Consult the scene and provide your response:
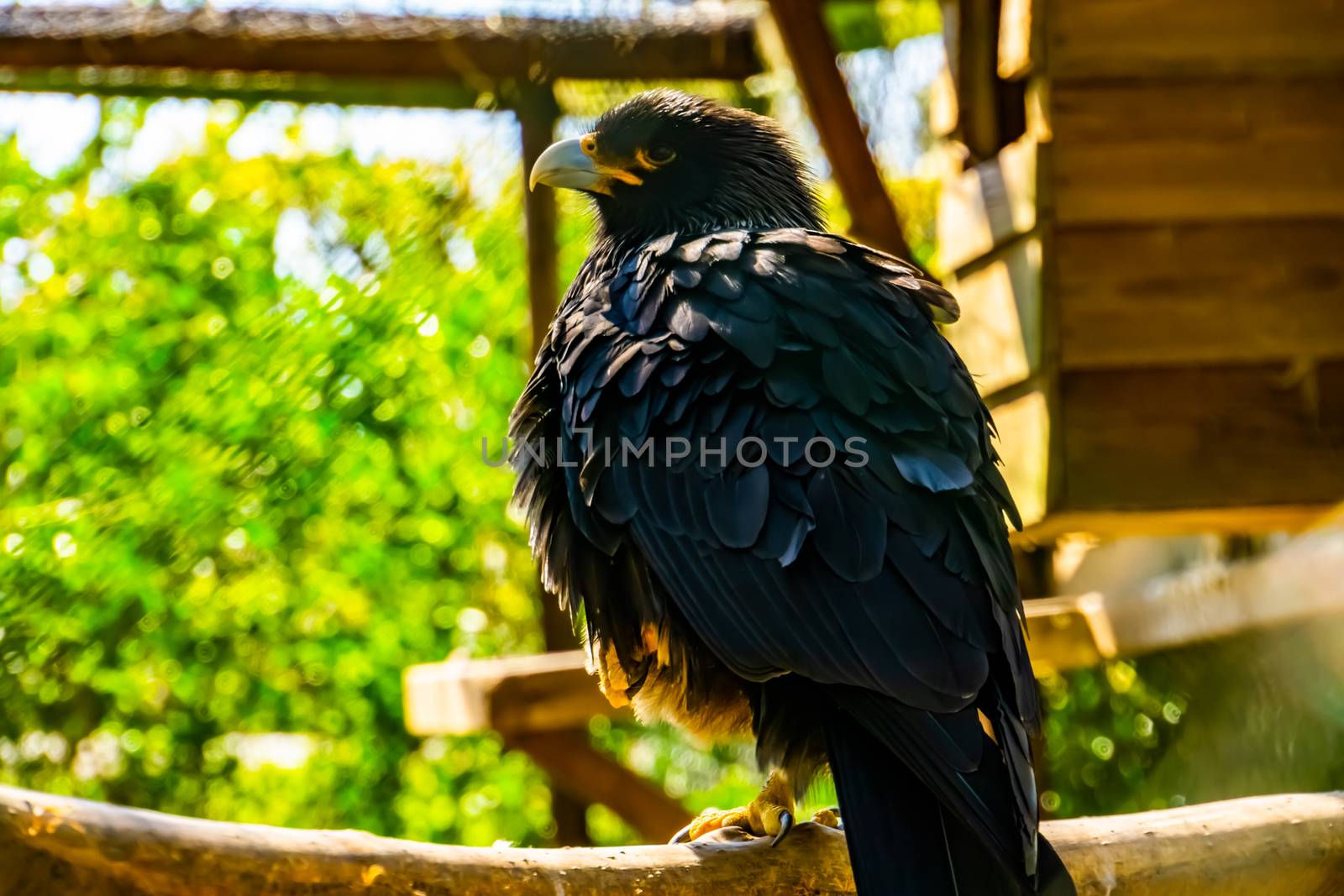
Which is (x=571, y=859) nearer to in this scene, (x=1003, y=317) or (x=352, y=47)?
(x=1003, y=317)

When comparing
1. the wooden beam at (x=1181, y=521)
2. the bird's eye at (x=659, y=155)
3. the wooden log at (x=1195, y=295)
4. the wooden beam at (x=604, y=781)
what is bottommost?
the wooden beam at (x=604, y=781)

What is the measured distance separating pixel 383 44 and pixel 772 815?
2406 millimetres

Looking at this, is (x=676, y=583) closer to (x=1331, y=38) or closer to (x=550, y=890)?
(x=550, y=890)

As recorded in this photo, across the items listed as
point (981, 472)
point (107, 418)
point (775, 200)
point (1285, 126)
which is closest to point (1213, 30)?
point (1285, 126)

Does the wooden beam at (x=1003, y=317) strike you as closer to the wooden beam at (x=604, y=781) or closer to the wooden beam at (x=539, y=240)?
the wooden beam at (x=539, y=240)

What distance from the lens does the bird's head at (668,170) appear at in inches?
105

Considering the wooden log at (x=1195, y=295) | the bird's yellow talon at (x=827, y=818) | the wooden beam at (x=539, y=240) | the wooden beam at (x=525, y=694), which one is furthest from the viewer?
the wooden beam at (x=539, y=240)

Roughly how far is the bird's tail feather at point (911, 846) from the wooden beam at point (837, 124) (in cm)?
216

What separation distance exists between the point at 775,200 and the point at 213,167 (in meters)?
3.75

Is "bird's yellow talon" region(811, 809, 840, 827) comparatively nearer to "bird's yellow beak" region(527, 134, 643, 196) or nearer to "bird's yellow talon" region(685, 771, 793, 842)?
"bird's yellow talon" region(685, 771, 793, 842)

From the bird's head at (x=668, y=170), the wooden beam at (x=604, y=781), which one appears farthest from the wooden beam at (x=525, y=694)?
the bird's head at (x=668, y=170)

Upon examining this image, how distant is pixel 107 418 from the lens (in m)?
4.68

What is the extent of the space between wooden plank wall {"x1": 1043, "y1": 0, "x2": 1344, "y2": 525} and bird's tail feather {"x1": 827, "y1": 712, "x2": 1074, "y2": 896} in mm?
1498

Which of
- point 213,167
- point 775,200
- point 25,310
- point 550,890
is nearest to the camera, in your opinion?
point 550,890
